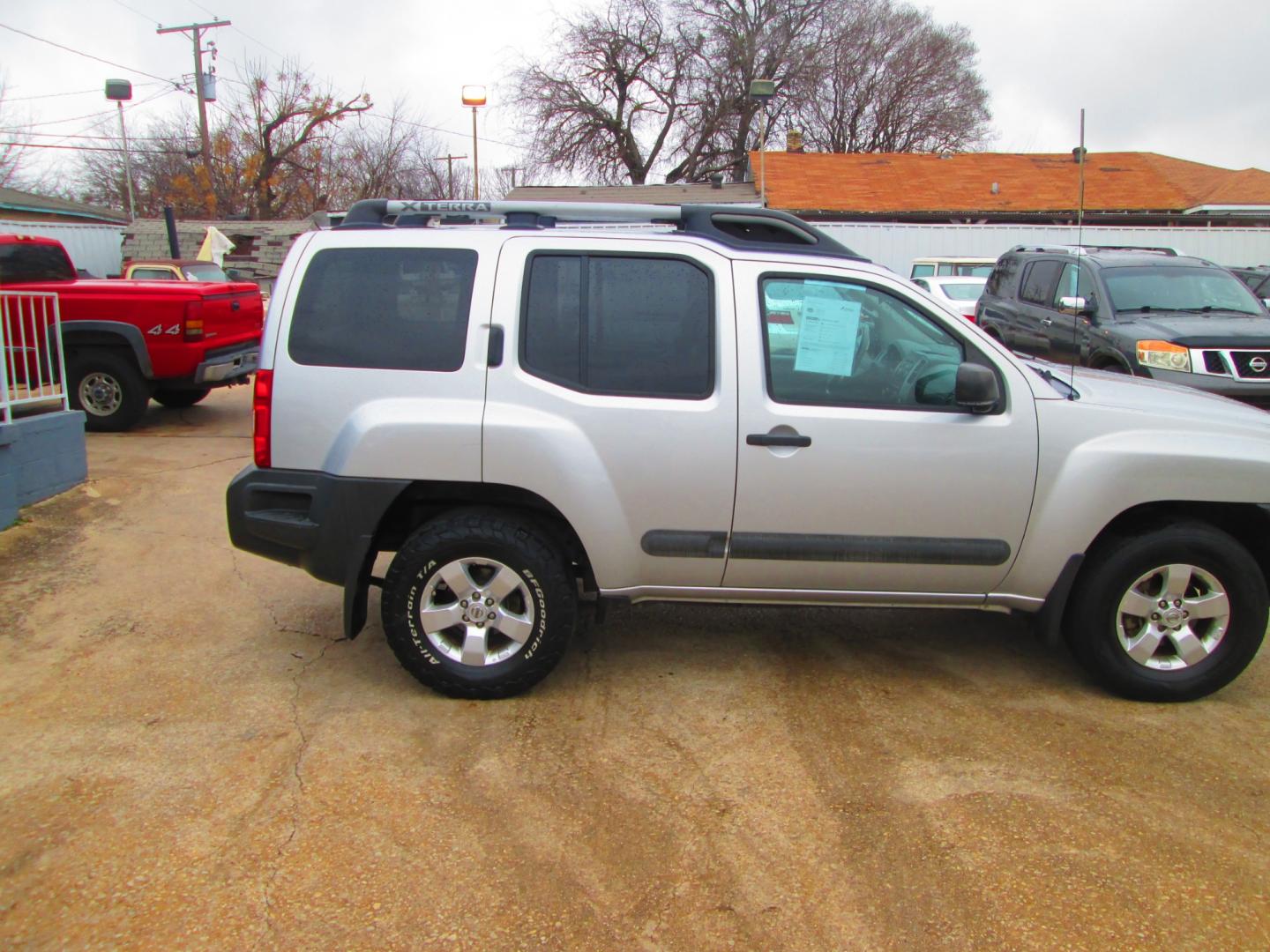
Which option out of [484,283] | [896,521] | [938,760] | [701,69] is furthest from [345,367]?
[701,69]

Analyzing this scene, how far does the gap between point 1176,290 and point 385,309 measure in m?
8.27

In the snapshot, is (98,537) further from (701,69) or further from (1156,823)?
(701,69)

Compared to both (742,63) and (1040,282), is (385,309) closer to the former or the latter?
(1040,282)

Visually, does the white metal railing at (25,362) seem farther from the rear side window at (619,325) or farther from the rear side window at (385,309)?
the rear side window at (619,325)

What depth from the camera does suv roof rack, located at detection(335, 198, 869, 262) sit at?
14.0 feet

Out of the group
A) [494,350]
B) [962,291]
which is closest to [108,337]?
[494,350]

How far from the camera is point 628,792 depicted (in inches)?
139

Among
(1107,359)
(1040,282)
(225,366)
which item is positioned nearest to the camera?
(1107,359)

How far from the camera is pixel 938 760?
3.74 metres

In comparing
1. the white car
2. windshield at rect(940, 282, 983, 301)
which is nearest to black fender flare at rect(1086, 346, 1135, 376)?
the white car

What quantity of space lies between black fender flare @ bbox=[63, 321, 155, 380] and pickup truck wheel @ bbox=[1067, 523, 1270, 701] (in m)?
9.01

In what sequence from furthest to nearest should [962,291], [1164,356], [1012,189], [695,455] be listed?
[1012,189] → [962,291] → [1164,356] → [695,455]

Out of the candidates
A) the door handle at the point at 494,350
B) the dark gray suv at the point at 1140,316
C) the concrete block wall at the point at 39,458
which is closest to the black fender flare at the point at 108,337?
the concrete block wall at the point at 39,458

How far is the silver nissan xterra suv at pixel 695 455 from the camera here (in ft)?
13.2
